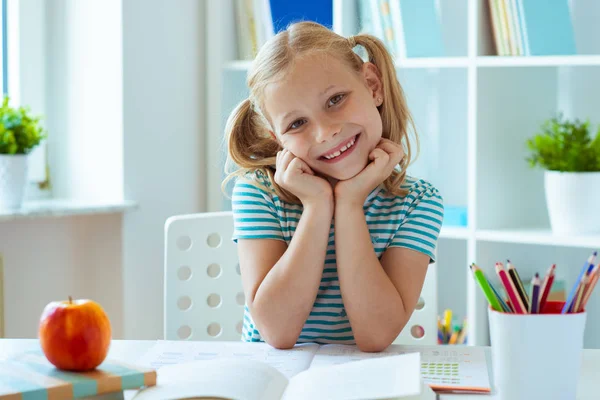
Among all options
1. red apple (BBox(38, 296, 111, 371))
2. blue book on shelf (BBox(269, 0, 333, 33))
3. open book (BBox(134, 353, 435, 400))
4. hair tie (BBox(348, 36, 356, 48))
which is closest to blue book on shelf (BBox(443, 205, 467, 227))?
blue book on shelf (BBox(269, 0, 333, 33))

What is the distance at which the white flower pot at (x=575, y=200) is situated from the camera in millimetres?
1991

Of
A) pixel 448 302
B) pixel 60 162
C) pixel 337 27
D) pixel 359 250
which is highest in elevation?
pixel 337 27

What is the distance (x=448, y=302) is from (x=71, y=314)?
5.92ft

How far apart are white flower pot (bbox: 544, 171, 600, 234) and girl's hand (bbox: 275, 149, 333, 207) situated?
93cm

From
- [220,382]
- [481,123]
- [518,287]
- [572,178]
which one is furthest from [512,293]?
[481,123]

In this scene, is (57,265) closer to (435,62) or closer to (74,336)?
(435,62)

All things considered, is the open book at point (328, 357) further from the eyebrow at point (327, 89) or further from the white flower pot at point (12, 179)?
the white flower pot at point (12, 179)

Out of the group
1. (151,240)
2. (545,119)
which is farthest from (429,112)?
(151,240)

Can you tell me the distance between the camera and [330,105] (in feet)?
4.23

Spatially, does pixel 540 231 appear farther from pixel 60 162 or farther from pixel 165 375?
pixel 165 375

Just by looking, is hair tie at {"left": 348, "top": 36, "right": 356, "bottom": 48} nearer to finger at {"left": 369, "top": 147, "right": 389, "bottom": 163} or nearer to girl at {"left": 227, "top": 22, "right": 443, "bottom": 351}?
girl at {"left": 227, "top": 22, "right": 443, "bottom": 351}

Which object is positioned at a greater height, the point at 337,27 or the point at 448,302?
the point at 337,27

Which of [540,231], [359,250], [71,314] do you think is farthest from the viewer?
[540,231]

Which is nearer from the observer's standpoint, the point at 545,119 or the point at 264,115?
the point at 264,115
